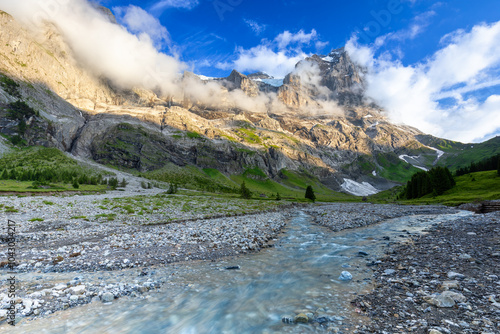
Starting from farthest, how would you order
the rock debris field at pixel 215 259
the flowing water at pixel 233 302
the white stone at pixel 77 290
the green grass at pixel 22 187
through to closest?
the green grass at pixel 22 187 → the white stone at pixel 77 290 → the flowing water at pixel 233 302 → the rock debris field at pixel 215 259

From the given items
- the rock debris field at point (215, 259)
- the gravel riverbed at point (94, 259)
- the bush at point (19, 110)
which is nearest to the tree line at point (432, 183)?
the rock debris field at point (215, 259)

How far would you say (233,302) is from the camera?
9.39 meters

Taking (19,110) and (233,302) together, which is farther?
(19,110)

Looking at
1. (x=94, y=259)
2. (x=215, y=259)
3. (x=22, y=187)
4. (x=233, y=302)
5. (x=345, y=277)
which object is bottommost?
(x=22, y=187)

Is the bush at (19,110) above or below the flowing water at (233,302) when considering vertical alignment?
above

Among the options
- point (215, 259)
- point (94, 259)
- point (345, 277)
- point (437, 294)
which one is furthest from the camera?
point (215, 259)

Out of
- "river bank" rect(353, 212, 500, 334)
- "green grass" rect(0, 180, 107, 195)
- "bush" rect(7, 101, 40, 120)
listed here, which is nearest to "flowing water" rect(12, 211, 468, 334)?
"river bank" rect(353, 212, 500, 334)

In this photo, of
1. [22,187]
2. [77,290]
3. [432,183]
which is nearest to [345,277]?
[77,290]

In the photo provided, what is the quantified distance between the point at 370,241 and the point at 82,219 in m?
32.2

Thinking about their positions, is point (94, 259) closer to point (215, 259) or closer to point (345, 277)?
point (215, 259)

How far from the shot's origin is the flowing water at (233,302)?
7.44 meters

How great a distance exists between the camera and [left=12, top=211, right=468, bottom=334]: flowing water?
744 cm

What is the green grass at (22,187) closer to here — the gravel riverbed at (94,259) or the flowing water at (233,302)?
the gravel riverbed at (94,259)

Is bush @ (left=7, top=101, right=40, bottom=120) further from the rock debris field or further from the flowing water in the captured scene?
the flowing water
